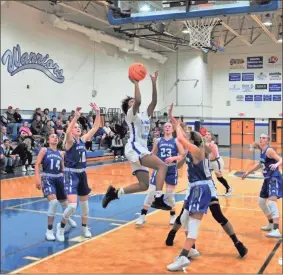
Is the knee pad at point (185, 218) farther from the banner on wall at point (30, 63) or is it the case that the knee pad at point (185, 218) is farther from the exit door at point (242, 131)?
the exit door at point (242, 131)

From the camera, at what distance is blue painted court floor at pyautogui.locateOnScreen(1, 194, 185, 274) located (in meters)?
5.12

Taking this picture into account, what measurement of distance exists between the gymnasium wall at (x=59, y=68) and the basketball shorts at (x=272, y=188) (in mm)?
11006

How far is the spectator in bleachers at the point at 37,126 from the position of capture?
1462cm

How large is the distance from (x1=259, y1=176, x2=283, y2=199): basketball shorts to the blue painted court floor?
2.35m

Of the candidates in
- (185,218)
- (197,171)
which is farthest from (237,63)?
(197,171)

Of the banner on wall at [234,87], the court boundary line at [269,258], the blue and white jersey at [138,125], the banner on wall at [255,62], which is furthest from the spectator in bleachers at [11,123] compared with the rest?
the banner on wall at [255,62]

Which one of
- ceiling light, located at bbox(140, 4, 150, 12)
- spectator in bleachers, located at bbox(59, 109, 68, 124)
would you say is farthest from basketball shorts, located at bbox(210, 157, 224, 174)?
spectator in bleachers, located at bbox(59, 109, 68, 124)

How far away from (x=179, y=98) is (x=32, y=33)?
13338 millimetres

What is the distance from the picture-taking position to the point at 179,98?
2773 centimetres

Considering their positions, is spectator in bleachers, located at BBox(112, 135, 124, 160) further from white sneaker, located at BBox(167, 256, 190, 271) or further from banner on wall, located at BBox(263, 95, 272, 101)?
banner on wall, located at BBox(263, 95, 272, 101)

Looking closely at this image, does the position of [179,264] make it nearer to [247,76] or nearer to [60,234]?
[60,234]

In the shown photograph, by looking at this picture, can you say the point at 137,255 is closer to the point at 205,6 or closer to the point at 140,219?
the point at 140,219

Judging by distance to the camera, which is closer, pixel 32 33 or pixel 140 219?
pixel 140 219

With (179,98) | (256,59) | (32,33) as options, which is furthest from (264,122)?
(32,33)
